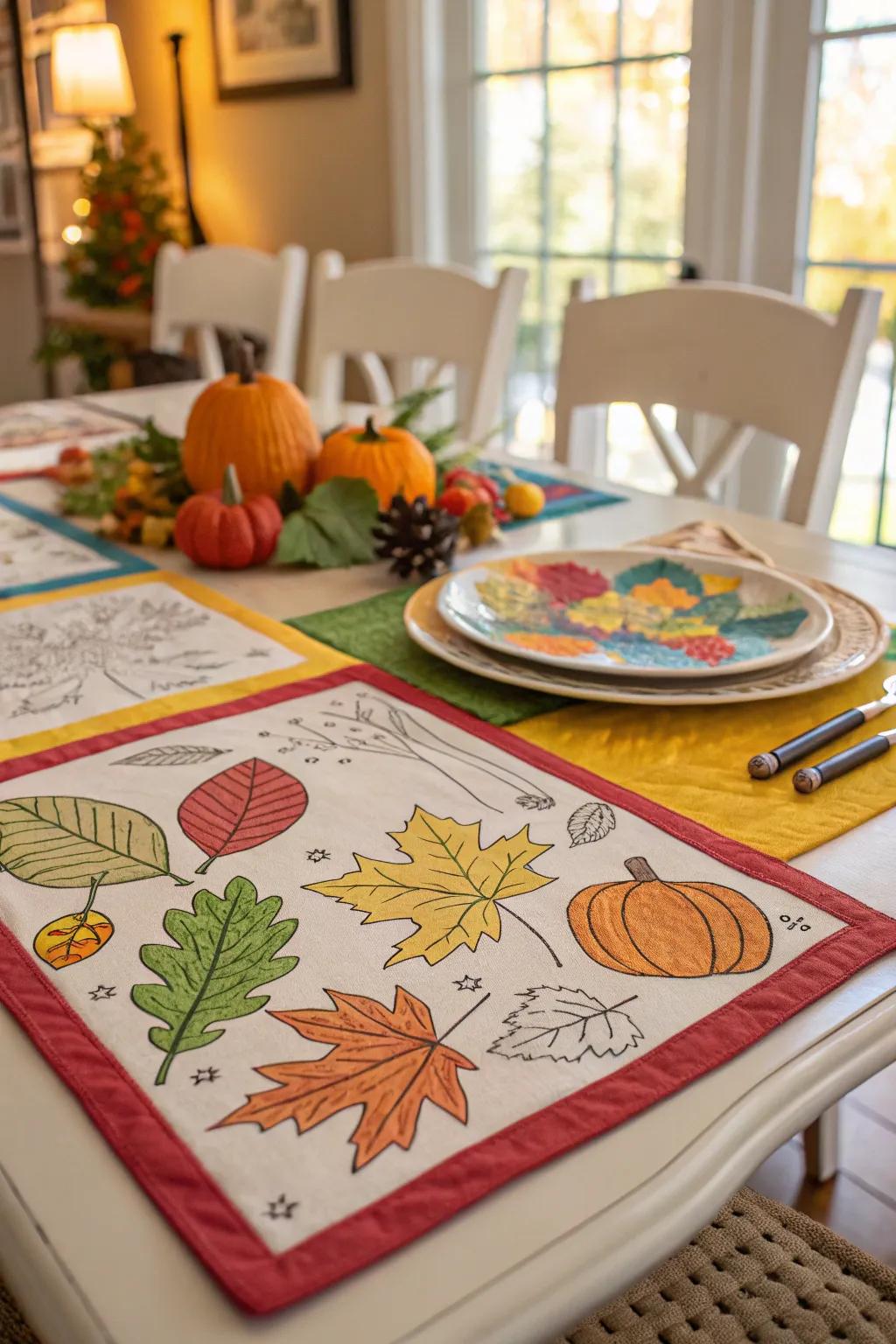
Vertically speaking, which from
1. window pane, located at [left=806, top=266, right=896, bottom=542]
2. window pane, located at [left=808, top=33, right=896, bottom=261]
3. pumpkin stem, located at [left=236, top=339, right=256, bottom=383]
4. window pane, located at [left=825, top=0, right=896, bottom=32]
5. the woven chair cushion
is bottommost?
the woven chair cushion

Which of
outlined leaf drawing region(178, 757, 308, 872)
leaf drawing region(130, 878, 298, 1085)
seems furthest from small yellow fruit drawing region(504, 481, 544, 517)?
leaf drawing region(130, 878, 298, 1085)

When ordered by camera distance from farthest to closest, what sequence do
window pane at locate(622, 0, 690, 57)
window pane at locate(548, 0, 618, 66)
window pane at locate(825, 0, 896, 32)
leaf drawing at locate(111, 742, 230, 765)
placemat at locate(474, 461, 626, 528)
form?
window pane at locate(548, 0, 618, 66), window pane at locate(622, 0, 690, 57), window pane at locate(825, 0, 896, 32), placemat at locate(474, 461, 626, 528), leaf drawing at locate(111, 742, 230, 765)

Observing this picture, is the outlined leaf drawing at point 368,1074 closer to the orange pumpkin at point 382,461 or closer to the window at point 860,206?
the orange pumpkin at point 382,461

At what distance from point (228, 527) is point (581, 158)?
1.95 metres

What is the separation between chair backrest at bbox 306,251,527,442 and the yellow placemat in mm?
997

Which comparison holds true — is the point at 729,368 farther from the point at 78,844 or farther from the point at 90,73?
the point at 90,73

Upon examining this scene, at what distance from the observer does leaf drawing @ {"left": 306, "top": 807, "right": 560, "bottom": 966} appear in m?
0.55

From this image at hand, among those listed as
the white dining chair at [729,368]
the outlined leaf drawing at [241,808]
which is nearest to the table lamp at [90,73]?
the white dining chair at [729,368]

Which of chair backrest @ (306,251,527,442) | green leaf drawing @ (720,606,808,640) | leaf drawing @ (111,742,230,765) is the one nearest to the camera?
leaf drawing @ (111,742,230,765)

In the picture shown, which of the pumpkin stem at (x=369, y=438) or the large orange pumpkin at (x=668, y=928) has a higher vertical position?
the pumpkin stem at (x=369, y=438)

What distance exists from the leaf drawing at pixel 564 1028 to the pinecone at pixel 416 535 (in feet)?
1.79

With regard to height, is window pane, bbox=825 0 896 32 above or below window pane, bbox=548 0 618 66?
below

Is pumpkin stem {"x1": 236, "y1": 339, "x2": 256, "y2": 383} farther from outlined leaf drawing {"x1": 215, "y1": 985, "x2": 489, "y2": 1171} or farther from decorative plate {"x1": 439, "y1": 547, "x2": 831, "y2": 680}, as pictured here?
outlined leaf drawing {"x1": 215, "y1": 985, "x2": 489, "y2": 1171}

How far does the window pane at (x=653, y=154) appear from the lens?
2.41 meters
